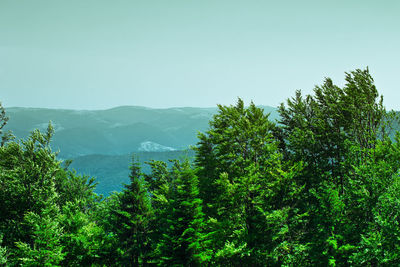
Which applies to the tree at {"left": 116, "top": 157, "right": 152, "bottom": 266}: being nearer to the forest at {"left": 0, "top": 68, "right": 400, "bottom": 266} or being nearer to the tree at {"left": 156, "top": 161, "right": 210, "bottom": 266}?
the forest at {"left": 0, "top": 68, "right": 400, "bottom": 266}

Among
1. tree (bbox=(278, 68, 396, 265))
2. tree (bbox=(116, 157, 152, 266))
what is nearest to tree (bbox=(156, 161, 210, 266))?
tree (bbox=(116, 157, 152, 266))

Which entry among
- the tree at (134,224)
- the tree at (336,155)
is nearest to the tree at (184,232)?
the tree at (134,224)

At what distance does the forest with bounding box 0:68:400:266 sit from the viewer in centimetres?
2161

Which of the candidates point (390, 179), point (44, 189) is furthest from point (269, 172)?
point (44, 189)

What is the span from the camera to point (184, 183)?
26469 mm

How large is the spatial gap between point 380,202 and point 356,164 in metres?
3.86

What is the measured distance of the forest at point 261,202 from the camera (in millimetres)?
21609

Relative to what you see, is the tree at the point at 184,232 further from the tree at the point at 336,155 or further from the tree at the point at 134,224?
the tree at the point at 336,155

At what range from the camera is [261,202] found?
24625 millimetres

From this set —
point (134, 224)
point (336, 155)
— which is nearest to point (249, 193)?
point (336, 155)

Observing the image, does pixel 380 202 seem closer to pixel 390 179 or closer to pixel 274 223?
pixel 390 179

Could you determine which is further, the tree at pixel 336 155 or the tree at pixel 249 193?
the tree at pixel 249 193

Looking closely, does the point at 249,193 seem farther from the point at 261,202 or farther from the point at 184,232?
the point at 184,232

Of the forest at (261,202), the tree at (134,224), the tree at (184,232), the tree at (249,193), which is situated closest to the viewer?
the forest at (261,202)
